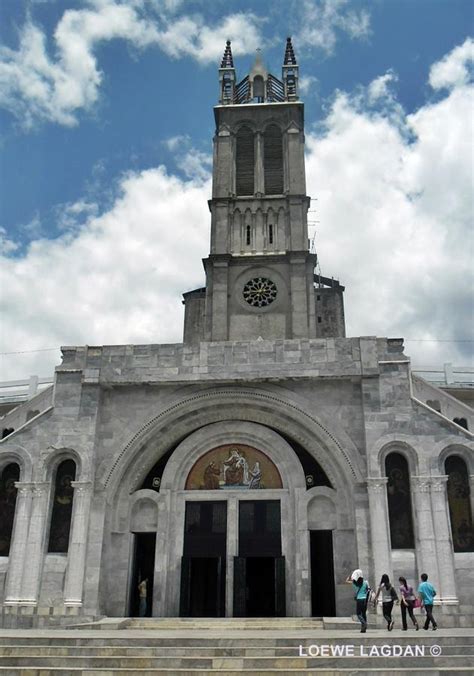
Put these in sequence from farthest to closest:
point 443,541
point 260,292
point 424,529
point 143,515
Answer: point 260,292 → point 143,515 → point 424,529 → point 443,541

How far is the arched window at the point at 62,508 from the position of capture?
23391 mm

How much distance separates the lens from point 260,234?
46.3 metres

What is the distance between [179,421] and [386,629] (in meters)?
10.7

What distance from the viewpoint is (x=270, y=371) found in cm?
2462

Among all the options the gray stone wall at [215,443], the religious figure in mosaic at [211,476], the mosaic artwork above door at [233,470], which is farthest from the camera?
the religious figure in mosaic at [211,476]

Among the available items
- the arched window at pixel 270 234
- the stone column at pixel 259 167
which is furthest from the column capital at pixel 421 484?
the stone column at pixel 259 167

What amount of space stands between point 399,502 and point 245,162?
32910mm

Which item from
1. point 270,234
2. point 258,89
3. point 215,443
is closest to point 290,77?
point 258,89

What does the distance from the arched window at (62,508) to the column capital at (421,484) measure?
12.6 m

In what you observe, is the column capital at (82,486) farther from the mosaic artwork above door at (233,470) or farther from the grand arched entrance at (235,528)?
the mosaic artwork above door at (233,470)

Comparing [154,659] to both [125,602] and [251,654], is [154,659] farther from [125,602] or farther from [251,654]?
[125,602]

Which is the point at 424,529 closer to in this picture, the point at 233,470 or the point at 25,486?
the point at 233,470

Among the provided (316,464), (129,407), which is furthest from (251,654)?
(129,407)

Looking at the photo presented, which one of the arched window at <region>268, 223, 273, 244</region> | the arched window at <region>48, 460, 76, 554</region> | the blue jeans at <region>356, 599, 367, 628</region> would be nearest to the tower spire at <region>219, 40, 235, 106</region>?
the arched window at <region>268, 223, 273, 244</region>
